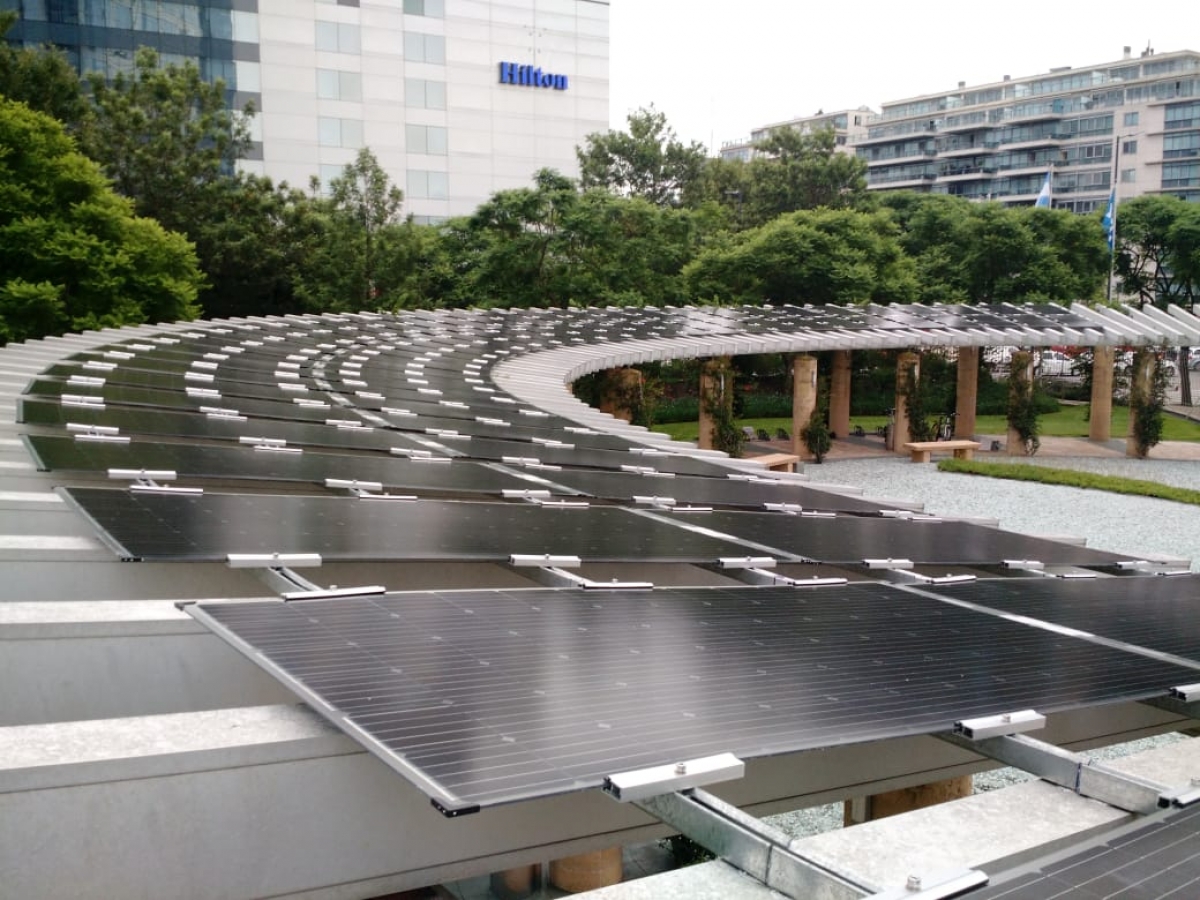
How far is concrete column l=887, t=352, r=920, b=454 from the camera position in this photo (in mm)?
36094

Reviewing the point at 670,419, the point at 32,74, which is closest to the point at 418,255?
the point at 670,419

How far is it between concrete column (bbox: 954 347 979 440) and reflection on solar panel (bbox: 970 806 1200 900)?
36053 mm

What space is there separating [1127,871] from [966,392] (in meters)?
37.1

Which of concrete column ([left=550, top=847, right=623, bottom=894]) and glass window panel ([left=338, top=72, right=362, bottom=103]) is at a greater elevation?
glass window panel ([left=338, top=72, right=362, bottom=103])

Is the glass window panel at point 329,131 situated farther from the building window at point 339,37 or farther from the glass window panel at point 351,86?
the building window at point 339,37

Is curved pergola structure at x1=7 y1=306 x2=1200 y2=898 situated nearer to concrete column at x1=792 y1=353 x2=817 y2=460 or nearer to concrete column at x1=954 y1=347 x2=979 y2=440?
concrete column at x1=792 y1=353 x2=817 y2=460

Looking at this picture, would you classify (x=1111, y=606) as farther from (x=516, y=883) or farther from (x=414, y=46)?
(x=414, y=46)

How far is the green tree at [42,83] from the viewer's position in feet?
127


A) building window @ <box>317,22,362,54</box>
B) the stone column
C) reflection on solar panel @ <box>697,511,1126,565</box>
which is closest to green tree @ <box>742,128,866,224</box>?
building window @ <box>317,22,362,54</box>

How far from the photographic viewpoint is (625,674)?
444 cm

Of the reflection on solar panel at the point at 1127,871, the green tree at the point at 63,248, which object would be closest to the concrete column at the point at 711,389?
the green tree at the point at 63,248

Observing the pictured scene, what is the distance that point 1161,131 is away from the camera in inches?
4483

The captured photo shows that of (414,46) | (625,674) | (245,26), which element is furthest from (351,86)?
(625,674)

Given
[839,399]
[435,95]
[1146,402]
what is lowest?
[839,399]
